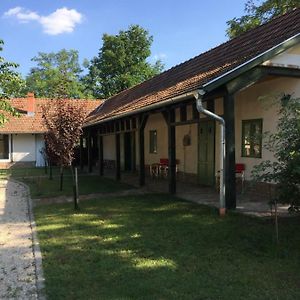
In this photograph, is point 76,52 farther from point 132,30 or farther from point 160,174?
point 160,174

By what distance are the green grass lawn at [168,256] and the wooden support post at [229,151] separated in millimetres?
530

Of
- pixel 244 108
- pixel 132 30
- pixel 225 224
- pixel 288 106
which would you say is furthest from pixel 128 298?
pixel 132 30

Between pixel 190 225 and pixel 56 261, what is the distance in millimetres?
3032

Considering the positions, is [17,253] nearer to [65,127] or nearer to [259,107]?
[65,127]

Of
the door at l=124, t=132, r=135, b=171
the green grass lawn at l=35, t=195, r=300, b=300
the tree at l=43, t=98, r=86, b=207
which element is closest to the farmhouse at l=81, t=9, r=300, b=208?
the green grass lawn at l=35, t=195, r=300, b=300

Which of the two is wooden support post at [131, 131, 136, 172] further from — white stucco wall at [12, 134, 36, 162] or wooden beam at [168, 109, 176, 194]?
wooden beam at [168, 109, 176, 194]

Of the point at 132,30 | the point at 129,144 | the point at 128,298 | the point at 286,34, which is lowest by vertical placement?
the point at 128,298

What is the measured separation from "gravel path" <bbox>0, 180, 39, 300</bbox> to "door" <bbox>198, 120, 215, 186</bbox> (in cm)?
608

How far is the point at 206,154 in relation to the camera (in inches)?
587

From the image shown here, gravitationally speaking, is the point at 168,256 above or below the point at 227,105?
below

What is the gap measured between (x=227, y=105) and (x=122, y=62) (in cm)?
3869

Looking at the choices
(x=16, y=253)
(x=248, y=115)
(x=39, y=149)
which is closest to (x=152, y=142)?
(x=248, y=115)

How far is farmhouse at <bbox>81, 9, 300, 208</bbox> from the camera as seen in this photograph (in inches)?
376

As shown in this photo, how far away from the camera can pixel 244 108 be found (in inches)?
505
